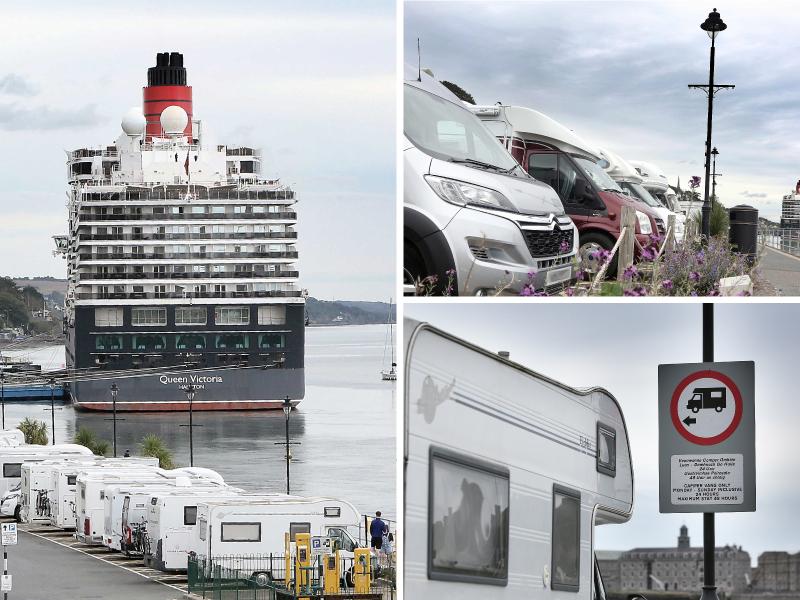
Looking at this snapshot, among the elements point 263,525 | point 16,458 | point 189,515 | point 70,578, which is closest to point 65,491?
point 16,458

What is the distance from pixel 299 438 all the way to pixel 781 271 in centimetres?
4729

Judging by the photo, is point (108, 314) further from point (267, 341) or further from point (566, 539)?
point (566, 539)

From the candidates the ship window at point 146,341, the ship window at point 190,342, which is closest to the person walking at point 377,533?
the ship window at point 190,342

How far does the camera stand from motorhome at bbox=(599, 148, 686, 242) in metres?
4.08

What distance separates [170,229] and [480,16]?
2068 inches

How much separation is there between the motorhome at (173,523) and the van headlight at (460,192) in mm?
10708

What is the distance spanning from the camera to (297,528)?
13266mm

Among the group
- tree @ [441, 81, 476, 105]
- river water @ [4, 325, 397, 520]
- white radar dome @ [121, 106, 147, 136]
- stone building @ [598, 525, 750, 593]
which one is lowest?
river water @ [4, 325, 397, 520]

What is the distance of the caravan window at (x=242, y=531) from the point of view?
1326 centimetres

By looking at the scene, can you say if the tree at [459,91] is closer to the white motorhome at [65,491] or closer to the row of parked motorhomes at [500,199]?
the row of parked motorhomes at [500,199]

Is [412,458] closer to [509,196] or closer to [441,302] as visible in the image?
[441,302]

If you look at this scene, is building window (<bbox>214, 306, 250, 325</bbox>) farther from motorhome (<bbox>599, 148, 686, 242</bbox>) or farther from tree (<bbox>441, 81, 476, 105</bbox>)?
tree (<bbox>441, 81, 476, 105</bbox>)

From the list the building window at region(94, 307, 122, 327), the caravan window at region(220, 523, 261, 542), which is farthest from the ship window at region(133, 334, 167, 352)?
the caravan window at region(220, 523, 261, 542)

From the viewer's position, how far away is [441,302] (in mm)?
3777
